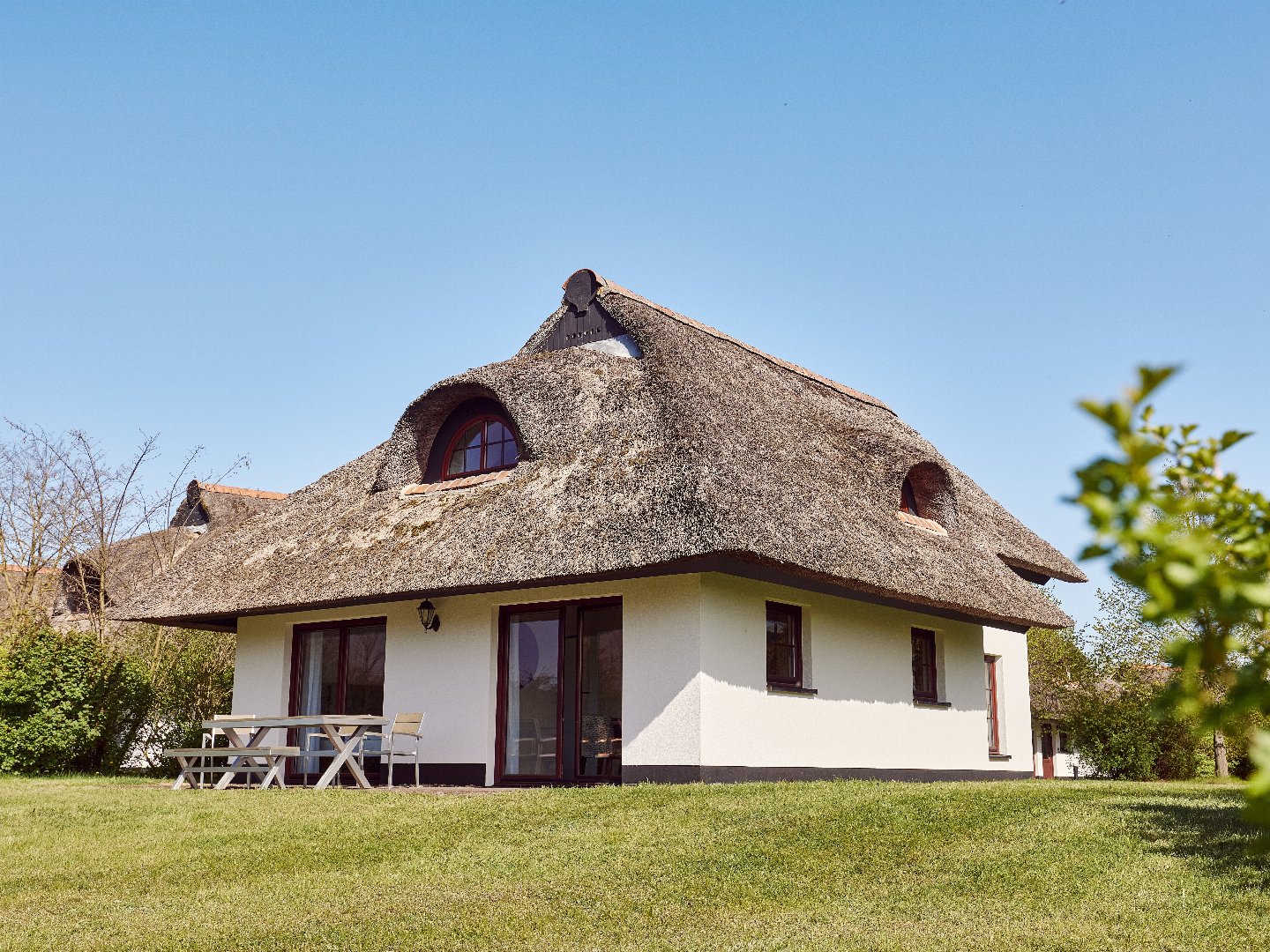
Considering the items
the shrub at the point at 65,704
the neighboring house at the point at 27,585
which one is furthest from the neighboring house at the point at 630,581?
the neighboring house at the point at 27,585

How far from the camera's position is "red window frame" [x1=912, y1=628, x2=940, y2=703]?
16.7m

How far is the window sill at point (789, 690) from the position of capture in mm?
13562

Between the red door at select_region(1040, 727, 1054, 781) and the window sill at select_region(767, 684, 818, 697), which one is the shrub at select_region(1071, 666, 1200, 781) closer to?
the window sill at select_region(767, 684, 818, 697)

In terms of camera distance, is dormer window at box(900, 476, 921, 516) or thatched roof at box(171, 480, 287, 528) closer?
dormer window at box(900, 476, 921, 516)

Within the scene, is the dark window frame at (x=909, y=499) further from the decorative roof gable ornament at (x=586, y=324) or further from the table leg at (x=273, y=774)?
the table leg at (x=273, y=774)

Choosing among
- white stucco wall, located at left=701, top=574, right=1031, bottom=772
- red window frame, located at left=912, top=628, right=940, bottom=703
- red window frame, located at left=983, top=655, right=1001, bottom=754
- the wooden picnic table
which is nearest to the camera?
the wooden picnic table

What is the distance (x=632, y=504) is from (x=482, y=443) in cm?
415

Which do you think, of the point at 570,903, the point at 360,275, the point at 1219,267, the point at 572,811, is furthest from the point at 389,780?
the point at 1219,267

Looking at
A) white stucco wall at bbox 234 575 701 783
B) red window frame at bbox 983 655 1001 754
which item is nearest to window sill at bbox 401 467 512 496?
white stucco wall at bbox 234 575 701 783

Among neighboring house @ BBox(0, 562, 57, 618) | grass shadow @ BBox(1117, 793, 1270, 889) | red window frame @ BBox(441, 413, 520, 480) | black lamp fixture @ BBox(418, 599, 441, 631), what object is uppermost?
red window frame @ BBox(441, 413, 520, 480)

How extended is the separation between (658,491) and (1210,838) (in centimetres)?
626

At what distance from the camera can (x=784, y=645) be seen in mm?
14133

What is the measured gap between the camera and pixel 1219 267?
309 inches

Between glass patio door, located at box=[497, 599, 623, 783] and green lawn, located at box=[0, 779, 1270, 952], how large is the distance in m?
2.59
